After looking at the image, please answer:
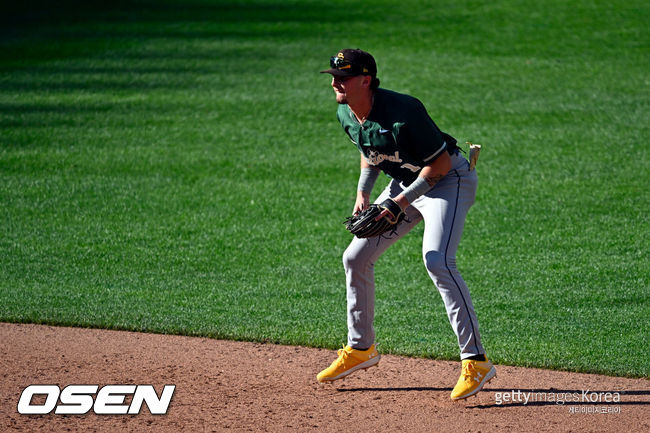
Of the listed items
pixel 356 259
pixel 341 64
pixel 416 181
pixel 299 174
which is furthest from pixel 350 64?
pixel 299 174

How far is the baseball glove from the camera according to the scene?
15.0 feet

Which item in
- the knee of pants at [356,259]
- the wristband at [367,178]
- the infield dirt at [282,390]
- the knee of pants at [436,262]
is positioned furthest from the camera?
the wristband at [367,178]

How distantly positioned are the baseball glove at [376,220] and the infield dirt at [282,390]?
0.96 meters

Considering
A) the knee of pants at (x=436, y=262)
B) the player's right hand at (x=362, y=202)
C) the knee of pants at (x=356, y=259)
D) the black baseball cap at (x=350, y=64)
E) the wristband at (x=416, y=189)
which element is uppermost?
the black baseball cap at (x=350, y=64)

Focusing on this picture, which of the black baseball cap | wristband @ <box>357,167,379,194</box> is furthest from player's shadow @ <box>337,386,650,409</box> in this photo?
the black baseball cap

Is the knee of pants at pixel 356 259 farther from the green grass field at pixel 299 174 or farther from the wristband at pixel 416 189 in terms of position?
the green grass field at pixel 299 174

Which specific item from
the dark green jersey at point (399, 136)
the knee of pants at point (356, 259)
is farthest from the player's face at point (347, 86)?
the knee of pants at point (356, 259)

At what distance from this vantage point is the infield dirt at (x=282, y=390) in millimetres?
4355

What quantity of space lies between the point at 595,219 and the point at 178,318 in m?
4.61

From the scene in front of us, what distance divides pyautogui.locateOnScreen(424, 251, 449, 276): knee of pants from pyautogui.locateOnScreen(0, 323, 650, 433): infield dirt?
2.50 ft

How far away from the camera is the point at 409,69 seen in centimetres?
1417

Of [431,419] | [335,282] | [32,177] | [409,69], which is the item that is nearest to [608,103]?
[409,69]

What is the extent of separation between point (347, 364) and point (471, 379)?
2.51 ft

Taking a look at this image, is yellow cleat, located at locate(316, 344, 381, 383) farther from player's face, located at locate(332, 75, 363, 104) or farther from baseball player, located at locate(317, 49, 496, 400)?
player's face, located at locate(332, 75, 363, 104)
